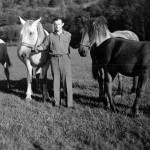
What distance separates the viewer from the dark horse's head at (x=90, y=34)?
16.8 feet

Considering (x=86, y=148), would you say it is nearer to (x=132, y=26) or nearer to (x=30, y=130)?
(x=30, y=130)

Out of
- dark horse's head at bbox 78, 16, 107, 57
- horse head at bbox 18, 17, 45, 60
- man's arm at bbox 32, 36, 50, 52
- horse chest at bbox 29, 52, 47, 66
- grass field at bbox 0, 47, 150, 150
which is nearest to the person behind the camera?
grass field at bbox 0, 47, 150, 150

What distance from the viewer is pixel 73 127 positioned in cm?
398

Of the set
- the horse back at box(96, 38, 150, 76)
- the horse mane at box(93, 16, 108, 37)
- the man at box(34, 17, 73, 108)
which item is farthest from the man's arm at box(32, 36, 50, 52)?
the horse back at box(96, 38, 150, 76)

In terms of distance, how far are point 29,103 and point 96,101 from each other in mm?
1744

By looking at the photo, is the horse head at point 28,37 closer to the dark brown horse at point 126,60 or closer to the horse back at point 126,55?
the dark brown horse at point 126,60

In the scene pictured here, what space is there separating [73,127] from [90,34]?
2267 millimetres

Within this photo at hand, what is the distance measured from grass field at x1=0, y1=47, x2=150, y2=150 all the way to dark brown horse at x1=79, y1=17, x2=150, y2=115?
0.51 meters

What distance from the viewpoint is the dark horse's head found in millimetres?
5129

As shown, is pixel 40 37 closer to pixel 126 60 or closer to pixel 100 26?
pixel 100 26

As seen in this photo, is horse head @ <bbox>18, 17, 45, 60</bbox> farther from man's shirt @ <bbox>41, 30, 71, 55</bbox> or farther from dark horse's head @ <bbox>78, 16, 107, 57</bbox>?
dark horse's head @ <bbox>78, 16, 107, 57</bbox>

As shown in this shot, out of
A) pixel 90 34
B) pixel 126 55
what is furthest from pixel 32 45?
pixel 126 55

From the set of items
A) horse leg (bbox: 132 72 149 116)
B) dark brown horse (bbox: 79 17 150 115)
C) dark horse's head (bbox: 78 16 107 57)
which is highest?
dark horse's head (bbox: 78 16 107 57)

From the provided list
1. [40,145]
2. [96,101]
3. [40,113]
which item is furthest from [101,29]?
[40,145]
